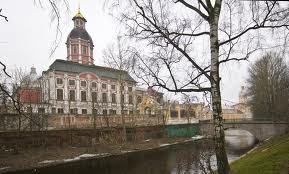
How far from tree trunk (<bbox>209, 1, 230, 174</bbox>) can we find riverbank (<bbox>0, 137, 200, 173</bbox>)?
18.0m

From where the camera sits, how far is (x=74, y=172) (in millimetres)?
22141

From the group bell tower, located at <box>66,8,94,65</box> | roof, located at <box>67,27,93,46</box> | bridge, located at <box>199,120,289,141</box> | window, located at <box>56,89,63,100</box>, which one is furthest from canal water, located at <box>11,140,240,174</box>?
roof, located at <box>67,27,93,46</box>

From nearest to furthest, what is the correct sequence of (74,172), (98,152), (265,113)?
1. (74,172)
2. (98,152)
3. (265,113)

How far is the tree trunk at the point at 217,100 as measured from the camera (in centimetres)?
726

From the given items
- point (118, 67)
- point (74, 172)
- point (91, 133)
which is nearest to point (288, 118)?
point (118, 67)

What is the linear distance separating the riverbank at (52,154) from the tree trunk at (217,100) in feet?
58.9

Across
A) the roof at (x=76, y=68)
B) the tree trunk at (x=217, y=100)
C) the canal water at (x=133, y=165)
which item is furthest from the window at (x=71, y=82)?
the tree trunk at (x=217, y=100)

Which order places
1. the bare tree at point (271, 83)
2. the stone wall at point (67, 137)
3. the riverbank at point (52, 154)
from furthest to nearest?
the bare tree at point (271, 83) < the stone wall at point (67, 137) < the riverbank at point (52, 154)

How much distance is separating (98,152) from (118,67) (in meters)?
10.9

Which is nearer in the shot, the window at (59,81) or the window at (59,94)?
the window at (59,94)

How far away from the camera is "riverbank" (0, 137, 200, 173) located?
23.0 metres

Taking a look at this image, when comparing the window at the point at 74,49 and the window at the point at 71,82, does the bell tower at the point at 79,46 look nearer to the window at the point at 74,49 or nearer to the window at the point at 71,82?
the window at the point at 74,49

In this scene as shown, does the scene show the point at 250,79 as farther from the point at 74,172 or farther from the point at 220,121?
the point at 220,121

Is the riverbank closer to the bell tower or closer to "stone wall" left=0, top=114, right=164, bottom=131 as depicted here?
"stone wall" left=0, top=114, right=164, bottom=131
